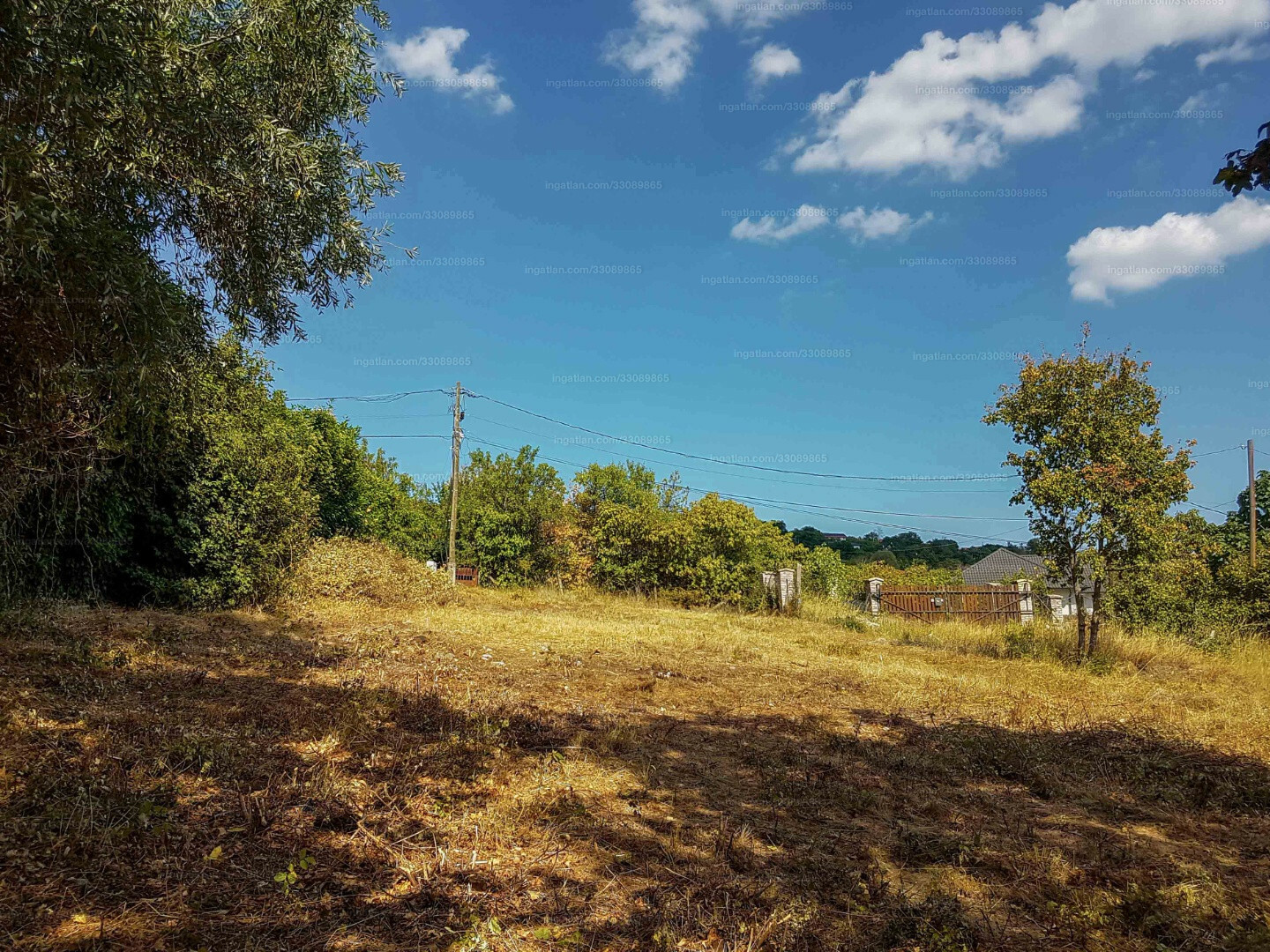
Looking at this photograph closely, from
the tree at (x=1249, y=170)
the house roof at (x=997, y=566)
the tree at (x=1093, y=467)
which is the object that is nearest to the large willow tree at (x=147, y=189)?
the tree at (x=1249, y=170)

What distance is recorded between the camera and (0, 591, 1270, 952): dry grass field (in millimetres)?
3178

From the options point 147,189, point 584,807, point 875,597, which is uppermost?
point 147,189

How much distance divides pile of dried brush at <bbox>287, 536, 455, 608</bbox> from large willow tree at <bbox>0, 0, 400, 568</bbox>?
759 centimetres

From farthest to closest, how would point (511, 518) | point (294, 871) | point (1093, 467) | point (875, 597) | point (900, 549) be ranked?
point (900, 549)
point (511, 518)
point (875, 597)
point (1093, 467)
point (294, 871)

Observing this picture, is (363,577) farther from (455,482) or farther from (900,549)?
(900,549)

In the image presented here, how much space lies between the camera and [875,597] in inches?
893

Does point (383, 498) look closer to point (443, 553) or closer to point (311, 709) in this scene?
point (443, 553)

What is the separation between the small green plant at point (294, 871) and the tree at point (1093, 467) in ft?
38.6

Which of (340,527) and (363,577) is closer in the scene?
(363,577)

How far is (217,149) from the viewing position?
17.2 feet

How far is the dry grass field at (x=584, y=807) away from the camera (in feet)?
10.4

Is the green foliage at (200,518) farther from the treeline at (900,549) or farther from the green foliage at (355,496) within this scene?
the treeline at (900,549)

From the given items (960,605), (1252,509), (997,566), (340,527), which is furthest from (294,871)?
(997,566)

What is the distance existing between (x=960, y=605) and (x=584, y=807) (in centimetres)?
2162
